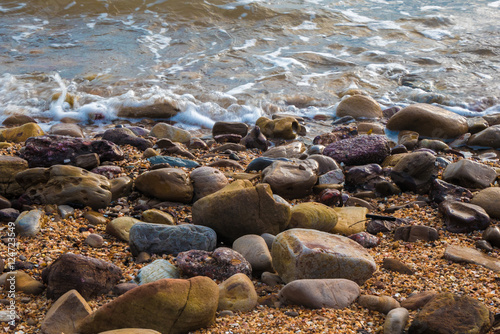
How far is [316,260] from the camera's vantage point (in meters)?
2.52

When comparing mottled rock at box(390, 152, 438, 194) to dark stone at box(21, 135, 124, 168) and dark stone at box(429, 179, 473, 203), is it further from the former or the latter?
dark stone at box(21, 135, 124, 168)

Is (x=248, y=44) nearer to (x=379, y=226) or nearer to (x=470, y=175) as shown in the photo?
(x=470, y=175)

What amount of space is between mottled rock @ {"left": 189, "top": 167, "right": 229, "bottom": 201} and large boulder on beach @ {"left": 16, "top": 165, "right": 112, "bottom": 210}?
0.65m

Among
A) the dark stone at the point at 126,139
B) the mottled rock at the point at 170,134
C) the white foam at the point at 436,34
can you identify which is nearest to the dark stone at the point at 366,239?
the dark stone at the point at 126,139

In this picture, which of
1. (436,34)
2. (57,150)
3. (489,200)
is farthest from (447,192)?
(436,34)

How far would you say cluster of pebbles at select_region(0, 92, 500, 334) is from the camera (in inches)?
82.6

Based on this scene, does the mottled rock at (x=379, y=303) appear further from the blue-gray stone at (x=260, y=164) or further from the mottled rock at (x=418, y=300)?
the blue-gray stone at (x=260, y=164)

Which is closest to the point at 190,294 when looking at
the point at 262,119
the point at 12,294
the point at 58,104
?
the point at 12,294

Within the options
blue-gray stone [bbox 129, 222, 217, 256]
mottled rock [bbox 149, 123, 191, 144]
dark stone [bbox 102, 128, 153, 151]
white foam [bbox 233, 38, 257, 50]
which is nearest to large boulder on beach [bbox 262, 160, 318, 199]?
blue-gray stone [bbox 129, 222, 217, 256]

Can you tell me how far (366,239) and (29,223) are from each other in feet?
7.07

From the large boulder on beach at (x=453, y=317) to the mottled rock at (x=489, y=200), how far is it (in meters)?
1.56

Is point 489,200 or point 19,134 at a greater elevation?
point 489,200

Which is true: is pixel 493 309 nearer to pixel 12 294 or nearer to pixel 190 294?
pixel 190 294

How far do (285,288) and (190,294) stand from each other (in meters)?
0.52
